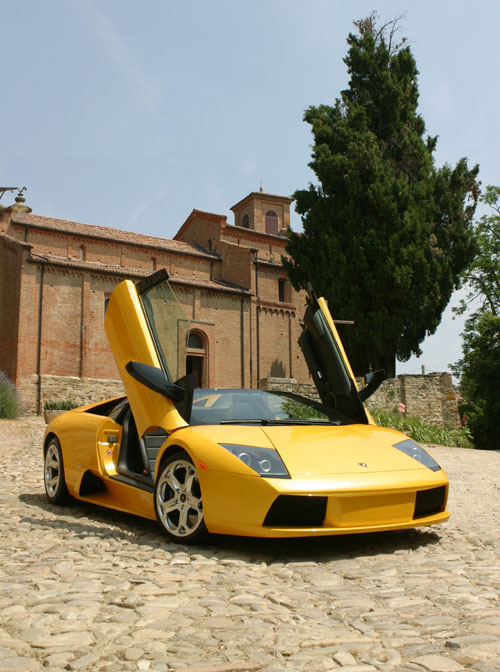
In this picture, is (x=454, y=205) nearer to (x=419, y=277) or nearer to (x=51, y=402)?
(x=419, y=277)

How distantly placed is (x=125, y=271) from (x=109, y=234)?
3.78 meters

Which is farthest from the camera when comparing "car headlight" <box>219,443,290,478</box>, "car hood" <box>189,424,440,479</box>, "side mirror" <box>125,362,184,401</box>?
"side mirror" <box>125,362,184,401</box>

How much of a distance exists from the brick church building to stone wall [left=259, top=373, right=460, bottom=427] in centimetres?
732

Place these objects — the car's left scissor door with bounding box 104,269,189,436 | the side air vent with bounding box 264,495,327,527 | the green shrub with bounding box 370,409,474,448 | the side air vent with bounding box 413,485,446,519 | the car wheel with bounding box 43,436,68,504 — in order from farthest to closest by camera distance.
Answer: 1. the green shrub with bounding box 370,409,474,448
2. the car wheel with bounding box 43,436,68,504
3. the car's left scissor door with bounding box 104,269,189,436
4. the side air vent with bounding box 413,485,446,519
5. the side air vent with bounding box 264,495,327,527

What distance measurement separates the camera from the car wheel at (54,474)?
5.91 m

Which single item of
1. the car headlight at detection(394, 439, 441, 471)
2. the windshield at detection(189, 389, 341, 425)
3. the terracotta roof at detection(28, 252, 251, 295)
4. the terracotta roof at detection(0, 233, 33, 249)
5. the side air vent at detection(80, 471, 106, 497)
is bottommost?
the side air vent at detection(80, 471, 106, 497)

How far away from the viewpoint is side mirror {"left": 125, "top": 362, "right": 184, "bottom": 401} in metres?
4.76

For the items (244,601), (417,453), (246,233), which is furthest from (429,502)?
(246,233)

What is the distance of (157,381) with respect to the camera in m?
4.79

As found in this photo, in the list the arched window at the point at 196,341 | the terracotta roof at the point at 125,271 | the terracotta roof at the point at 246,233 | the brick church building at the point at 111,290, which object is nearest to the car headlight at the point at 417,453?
the brick church building at the point at 111,290

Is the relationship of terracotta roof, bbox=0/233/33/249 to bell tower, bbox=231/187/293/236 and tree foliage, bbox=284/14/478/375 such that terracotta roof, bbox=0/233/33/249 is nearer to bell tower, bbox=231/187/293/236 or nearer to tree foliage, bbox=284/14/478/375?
tree foliage, bbox=284/14/478/375

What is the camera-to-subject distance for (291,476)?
3.93m

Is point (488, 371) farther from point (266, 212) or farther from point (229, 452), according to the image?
point (266, 212)

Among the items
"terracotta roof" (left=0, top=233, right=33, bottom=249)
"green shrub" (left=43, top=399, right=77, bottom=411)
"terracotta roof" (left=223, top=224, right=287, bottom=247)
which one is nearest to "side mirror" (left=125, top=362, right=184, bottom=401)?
"green shrub" (left=43, top=399, right=77, bottom=411)
